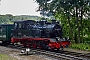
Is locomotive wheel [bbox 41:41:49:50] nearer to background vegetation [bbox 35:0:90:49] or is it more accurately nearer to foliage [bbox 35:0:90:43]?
background vegetation [bbox 35:0:90:49]

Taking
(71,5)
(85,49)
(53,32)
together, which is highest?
(71,5)

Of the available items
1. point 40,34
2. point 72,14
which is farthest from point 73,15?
point 40,34

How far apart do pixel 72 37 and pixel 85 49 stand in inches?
210

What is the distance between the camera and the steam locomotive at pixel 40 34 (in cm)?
1853

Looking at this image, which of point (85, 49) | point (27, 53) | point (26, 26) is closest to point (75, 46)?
point (85, 49)

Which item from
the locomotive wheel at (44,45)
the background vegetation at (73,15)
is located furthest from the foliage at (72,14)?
the locomotive wheel at (44,45)

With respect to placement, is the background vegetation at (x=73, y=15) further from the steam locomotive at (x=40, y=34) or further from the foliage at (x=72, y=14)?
the steam locomotive at (x=40, y=34)

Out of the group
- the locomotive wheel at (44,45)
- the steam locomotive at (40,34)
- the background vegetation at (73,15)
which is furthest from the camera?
the background vegetation at (73,15)

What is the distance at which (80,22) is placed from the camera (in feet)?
79.4

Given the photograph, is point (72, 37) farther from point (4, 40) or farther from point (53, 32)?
point (4, 40)

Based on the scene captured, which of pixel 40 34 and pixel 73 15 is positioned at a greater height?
pixel 73 15

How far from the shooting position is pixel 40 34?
1956cm

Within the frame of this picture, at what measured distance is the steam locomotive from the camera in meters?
18.5

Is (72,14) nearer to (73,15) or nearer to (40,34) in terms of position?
(73,15)
